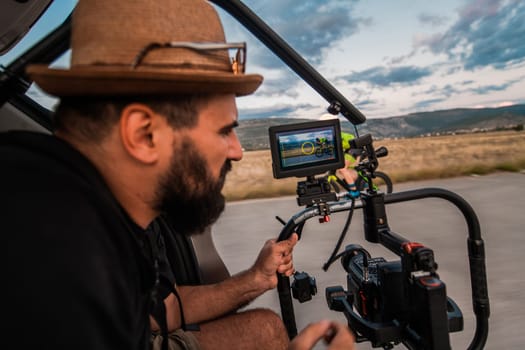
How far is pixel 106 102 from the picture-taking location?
875 mm

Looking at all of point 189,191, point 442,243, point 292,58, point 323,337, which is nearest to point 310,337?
point 323,337

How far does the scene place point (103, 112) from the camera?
34.5 inches

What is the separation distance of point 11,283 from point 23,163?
0.74 ft

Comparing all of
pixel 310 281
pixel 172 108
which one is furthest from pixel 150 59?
pixel 310 281

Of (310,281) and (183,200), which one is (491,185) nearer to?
(310,281)

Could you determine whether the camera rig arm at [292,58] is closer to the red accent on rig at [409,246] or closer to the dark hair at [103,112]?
the red accent on rig at [409,246]

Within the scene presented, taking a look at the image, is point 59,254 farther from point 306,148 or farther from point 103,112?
point 306,148

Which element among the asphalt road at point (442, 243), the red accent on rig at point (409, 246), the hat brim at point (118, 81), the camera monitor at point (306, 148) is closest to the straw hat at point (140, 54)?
the hat brim at point (118, 81)

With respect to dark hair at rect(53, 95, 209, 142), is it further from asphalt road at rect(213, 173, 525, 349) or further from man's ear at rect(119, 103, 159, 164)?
asphalt road at rect(213, 173, 525, 349)

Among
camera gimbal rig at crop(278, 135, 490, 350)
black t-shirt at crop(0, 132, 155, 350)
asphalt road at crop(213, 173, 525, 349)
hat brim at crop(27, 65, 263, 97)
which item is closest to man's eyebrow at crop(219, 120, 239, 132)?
hat brim at crop(27, 65, 263, 97)

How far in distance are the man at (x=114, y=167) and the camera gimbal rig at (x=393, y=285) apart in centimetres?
35

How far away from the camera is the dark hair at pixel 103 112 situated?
875 millimetres

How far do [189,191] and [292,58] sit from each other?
0.87 m

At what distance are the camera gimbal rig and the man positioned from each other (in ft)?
1.15
